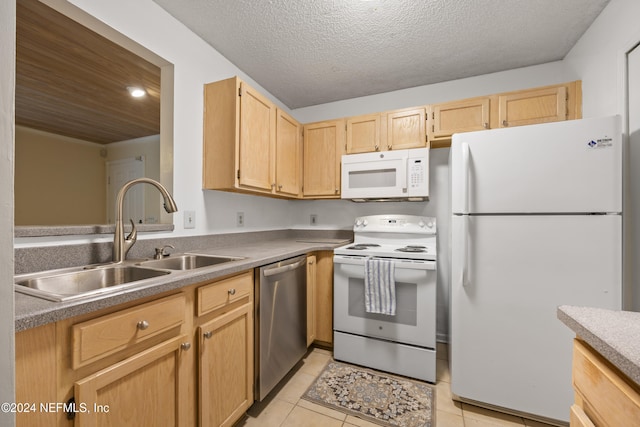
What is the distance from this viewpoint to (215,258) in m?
1.61

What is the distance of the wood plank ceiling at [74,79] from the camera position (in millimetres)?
1761

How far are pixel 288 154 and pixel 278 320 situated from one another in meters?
1.49

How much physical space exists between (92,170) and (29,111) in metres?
1.54

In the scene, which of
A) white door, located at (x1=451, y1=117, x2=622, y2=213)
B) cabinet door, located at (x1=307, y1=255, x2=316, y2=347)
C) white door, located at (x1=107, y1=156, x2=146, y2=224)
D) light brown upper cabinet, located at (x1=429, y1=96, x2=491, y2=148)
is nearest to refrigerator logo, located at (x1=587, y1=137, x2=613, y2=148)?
white door, located at (x1=451, y1=117, x2=622, y2=213)

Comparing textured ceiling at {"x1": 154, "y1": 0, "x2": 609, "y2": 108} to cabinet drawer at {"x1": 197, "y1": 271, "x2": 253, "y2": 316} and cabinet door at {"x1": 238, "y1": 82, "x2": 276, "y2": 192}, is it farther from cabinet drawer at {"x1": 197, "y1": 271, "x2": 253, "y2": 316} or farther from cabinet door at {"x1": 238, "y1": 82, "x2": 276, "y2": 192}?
cabinet drawer at {"x1": 197, "y1": 271, "x2": 253, "y2": 316}

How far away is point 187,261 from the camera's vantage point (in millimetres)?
1662

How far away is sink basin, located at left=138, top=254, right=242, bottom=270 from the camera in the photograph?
→ 4.98 ft

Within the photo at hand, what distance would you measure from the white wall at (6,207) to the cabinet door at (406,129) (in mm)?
2339

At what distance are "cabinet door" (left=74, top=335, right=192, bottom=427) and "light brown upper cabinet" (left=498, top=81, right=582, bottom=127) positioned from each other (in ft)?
8.55

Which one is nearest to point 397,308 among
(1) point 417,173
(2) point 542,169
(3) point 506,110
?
(1) point 417,173

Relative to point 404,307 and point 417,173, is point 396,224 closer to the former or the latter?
point 417,173

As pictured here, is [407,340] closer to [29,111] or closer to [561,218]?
[561,218]

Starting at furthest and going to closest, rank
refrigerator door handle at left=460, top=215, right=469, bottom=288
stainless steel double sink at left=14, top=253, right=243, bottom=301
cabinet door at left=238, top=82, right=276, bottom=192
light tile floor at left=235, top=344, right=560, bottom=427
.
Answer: cabinet door at left=238, top=82, right=276, bottom=192
refrigerator door handle at left=460, top=215, right=469, bottom=288
light tile floor at left=235, top=344, right=560, bottom=427
stainless steel double sink at left=14, top=253, right=243, bottom=301

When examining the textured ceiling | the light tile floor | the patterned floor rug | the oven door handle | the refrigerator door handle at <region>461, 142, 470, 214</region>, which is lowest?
the light tile floor
